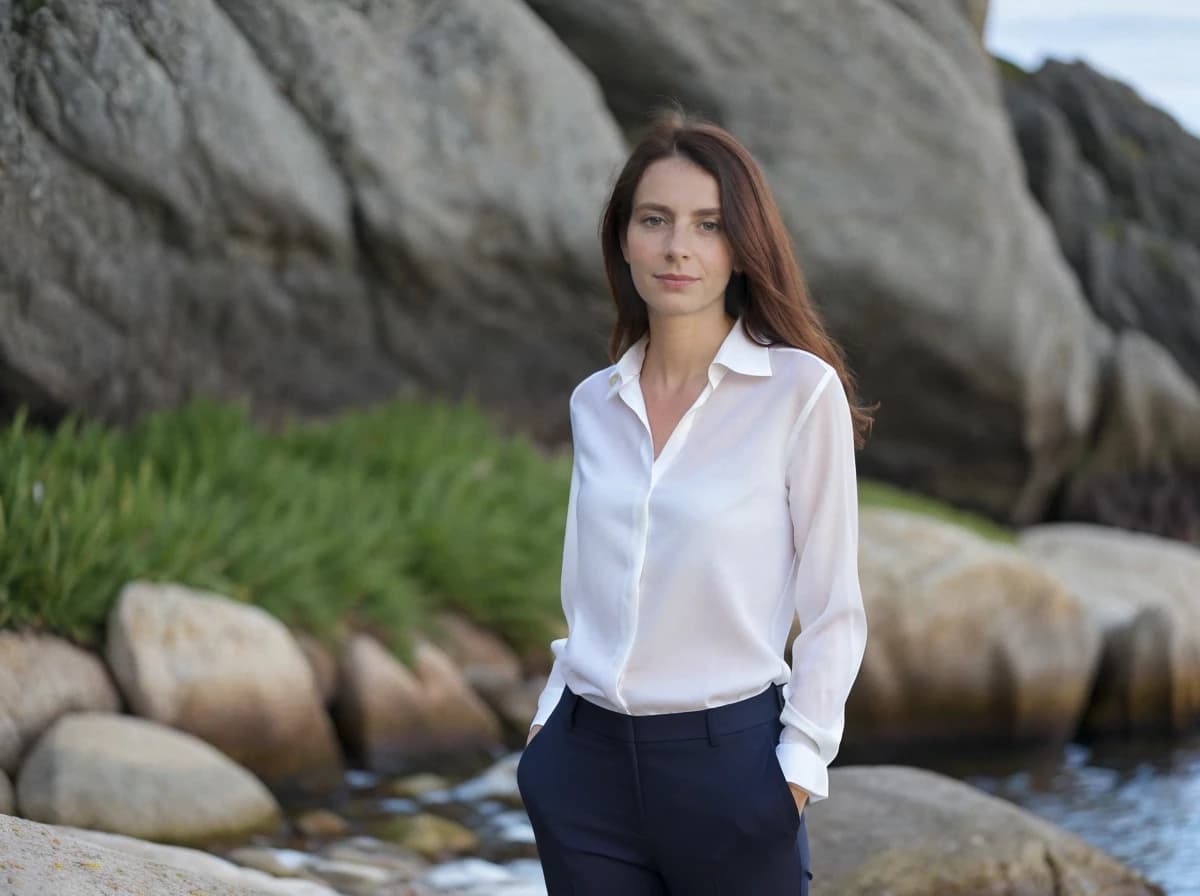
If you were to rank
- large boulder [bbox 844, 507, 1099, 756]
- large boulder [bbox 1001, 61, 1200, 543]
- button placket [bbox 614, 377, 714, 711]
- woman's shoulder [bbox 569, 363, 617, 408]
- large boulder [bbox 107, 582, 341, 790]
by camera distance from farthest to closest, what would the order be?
large boulder [bbox 1001, 61, 1200, 543], large boulder [bbox 844, 507, 1099, 756], large boulder [bbox 107, 582, 341, 790], woman's shoulder [bbox 569, 363, 617, 408], button placket [bbox 614, 377, 714, 711]

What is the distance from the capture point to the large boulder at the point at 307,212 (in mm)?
5305

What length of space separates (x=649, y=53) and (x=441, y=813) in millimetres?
5194

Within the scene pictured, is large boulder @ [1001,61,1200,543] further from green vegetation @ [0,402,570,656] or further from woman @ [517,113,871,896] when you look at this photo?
woman @ [517,113,871,896]

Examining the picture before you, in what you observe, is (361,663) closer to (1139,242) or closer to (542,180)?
(542,180)

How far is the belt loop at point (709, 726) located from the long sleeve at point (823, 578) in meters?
0.09

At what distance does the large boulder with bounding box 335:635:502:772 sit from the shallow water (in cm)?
204

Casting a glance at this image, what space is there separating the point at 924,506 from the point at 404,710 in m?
4.94

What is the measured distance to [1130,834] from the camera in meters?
5.28

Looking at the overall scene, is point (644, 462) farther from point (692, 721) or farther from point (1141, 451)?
point (1141, 451)

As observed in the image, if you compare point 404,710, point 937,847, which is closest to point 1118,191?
point 404,710

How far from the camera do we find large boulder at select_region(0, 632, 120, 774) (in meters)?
4.23

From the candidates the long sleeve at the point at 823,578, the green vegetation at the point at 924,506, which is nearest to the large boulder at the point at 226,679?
the long sleeve at the point at 823,578

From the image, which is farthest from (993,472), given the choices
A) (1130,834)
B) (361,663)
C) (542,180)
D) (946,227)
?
(361,663)

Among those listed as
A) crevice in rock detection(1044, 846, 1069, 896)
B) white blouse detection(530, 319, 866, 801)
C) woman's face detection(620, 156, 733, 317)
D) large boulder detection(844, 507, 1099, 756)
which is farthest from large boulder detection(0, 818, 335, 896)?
large boulder detection(844, 507, 1099, 756)
